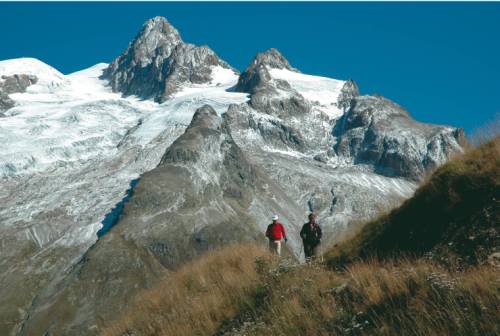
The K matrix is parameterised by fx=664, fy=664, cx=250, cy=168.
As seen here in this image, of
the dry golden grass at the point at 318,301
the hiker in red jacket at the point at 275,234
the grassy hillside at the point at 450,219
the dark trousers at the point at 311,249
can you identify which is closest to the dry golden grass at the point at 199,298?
the dry golden grass at the point at 318,301

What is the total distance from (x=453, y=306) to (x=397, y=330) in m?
0.79

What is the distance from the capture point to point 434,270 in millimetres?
9828

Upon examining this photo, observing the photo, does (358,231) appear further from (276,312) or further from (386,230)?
(276,312)

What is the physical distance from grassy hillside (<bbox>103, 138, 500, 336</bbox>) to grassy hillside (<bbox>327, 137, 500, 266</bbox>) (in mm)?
25

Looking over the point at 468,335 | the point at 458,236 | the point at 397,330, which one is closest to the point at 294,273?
the point at 458,236

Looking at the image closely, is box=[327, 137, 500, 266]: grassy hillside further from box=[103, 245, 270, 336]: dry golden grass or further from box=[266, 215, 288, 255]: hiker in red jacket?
box=[266, 215, 288, 255]: hiker in red jacket

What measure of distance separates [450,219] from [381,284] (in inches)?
119

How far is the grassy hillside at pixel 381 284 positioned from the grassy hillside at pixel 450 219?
0.03 m

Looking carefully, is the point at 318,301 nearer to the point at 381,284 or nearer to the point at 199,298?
the point at 381,284

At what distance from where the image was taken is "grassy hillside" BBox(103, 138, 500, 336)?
8609 mm

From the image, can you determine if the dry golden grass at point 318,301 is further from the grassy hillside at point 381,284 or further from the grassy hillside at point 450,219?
the grassy hillside at point 450,219

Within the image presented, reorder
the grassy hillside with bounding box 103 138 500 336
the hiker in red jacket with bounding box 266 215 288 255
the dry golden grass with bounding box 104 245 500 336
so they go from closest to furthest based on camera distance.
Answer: the dry golden grass with bounding box 104 245 500 336
the grassy hillside with bounding box 103 138 500 336
the hiker in red jacket with bounding box 266 215 288 255

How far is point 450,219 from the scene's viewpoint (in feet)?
40.5

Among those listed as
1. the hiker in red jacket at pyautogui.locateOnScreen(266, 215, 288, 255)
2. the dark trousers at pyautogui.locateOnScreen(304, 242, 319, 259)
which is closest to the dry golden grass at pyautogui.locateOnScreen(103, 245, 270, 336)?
the dark trousers at pyautogui.locateOnScreen(304, 242, 319, 259)
